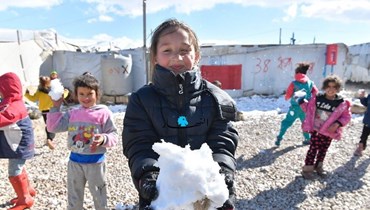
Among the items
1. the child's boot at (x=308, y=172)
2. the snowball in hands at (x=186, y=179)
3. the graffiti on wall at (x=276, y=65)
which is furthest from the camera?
the graffiti on wall at (x=276, y=65)

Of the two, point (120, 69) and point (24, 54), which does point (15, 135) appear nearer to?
point (120, 69)

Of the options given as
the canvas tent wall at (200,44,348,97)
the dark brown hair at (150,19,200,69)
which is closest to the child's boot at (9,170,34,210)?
the dark brown hair at (150,19,200,69)

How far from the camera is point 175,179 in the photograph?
1.19 meters

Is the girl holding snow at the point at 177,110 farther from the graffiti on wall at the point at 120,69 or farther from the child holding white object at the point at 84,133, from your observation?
the graffiti on wall at the point at 120,69

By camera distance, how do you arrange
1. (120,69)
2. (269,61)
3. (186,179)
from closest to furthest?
(186,179), (120,69), (269,61)

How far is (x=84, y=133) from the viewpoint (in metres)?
3.12

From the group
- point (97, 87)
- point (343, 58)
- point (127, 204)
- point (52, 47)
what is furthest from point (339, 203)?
point (52, 47)

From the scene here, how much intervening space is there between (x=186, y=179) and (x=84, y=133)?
2.19m

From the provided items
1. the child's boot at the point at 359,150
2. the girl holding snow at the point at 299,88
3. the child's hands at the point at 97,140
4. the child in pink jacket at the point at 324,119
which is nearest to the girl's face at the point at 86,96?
the child's hands at the point at 97,140

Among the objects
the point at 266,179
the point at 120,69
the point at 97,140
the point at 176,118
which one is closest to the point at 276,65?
the point at 120,69

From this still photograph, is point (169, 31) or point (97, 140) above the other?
point (169, 31)

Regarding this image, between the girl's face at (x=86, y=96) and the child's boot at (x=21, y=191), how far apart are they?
57.0 inches

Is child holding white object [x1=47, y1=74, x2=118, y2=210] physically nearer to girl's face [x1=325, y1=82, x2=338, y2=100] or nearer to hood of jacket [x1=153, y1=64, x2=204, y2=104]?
hood of jacket [x1=153, y1=64, x2=204, y2=104]

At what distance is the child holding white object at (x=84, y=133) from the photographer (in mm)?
3094
